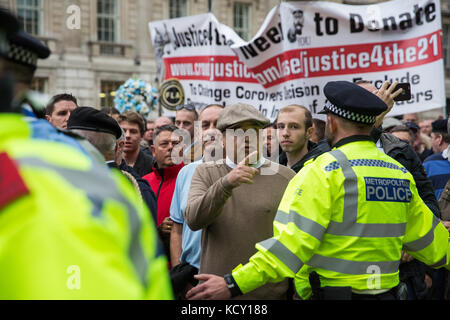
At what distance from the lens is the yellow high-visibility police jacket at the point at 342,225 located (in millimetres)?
2625

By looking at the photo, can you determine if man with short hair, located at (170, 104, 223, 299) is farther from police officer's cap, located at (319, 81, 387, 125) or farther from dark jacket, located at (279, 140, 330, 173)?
police officer's cap, located at (319, 81, 387, 125)

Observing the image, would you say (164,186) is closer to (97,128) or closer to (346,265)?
(97,128)

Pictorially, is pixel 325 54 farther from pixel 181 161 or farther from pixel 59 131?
pixel 59 131

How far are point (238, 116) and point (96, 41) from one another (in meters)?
22.4

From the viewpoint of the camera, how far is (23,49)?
1.25m

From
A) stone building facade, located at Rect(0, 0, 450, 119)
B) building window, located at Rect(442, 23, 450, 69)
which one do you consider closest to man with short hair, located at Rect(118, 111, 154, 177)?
stone building facade, located at Rect(0, 0, 450, 119)

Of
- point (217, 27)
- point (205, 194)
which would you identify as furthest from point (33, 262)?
point (217, 27)

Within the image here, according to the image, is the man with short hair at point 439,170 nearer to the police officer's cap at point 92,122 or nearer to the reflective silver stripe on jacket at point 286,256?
the reflective silver stripe on jacket at point 286,256

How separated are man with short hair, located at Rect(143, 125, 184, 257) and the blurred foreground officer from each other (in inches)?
129

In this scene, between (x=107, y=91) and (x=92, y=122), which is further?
(x=107, y=91)

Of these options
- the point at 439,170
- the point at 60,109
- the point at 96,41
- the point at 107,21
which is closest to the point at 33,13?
the point at 96,41

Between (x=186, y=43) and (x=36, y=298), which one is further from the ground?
(x=186, y=43)
